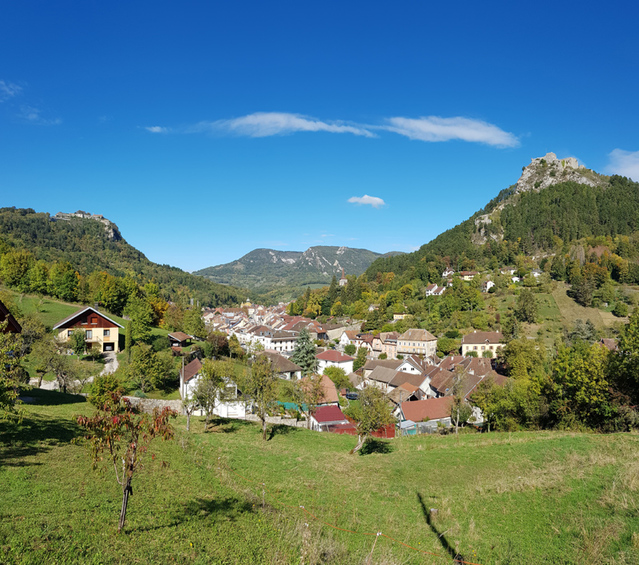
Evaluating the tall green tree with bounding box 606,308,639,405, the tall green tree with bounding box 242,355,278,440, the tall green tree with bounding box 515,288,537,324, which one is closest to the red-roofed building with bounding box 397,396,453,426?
the tall green tree with bounding box 606,308,639,405

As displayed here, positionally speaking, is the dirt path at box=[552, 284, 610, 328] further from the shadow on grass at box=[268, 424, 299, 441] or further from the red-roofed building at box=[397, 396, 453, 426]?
the shadow on grass at box=[268, 424, 299, 441]

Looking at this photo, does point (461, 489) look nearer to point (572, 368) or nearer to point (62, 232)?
point (572, 368)

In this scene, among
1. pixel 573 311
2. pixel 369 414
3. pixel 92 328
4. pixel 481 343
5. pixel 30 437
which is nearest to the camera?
pixel 30 437

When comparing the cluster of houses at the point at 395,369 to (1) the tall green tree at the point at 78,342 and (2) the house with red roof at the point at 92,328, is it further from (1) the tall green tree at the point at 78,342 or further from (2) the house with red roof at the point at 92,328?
(2) the house with red roof at the point at 92,328

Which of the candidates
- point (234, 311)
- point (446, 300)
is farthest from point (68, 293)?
point (234, 311)

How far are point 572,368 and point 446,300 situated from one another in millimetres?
70043

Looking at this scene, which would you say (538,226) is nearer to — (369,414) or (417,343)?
(417,343)

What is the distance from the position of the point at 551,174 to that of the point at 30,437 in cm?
21244

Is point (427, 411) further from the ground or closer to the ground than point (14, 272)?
closer to the ground

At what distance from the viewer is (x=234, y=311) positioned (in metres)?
159

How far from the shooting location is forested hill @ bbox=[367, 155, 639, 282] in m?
133

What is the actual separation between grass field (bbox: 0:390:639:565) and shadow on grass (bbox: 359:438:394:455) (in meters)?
4.12

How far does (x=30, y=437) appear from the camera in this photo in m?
13.1

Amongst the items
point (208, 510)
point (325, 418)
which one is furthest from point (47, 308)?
point (208, 510)
